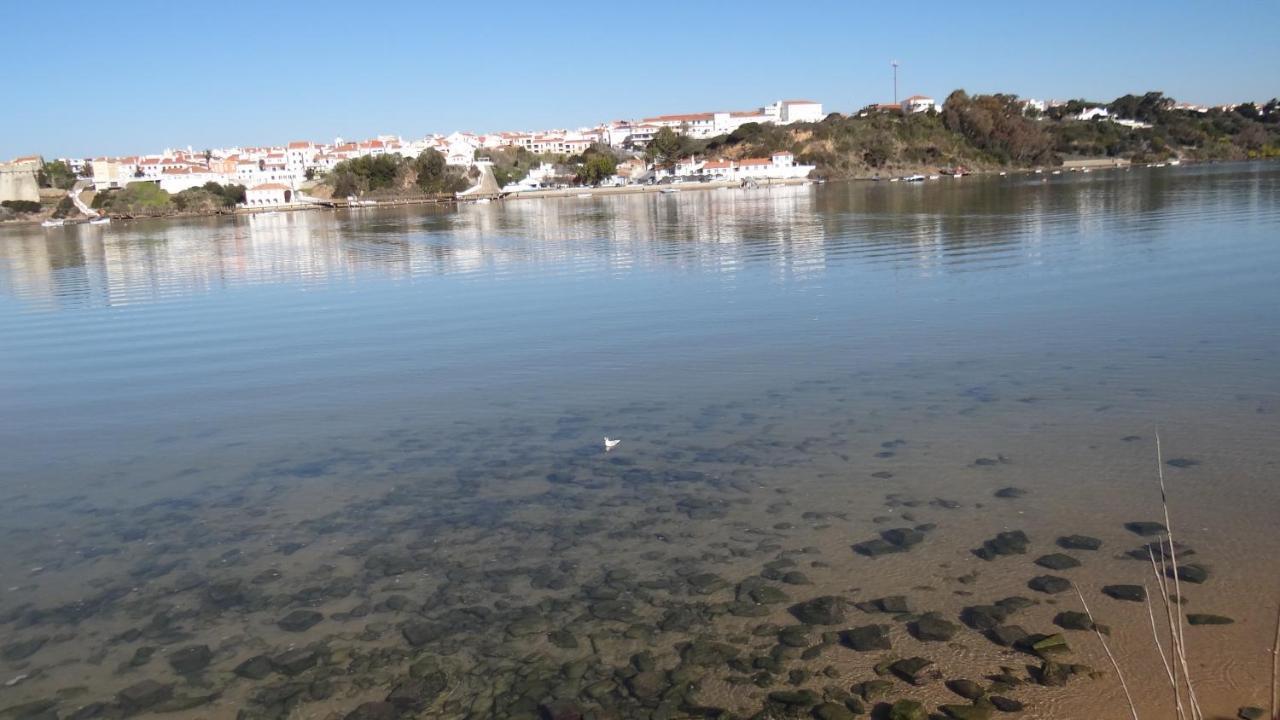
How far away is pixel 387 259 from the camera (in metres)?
32.1

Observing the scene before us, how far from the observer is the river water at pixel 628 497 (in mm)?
5109

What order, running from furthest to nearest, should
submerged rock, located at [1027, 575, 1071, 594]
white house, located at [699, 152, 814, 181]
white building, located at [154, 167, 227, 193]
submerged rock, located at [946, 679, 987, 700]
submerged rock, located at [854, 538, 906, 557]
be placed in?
white building, located at [154, 167, 227, 193] → white house, located at [699, 152, 814, 181] → submerged rock, located at [854, 538, 906, 557] → submerged rock, located at [1027, 575, 1071, 594] → submerged rock, located at [946, 679, 987, 700]

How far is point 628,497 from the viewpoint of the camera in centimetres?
752

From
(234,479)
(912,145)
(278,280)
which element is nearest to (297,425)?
(234,479)

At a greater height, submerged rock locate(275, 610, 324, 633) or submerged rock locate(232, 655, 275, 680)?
submerged rock locate(275, 610, 324, 633)

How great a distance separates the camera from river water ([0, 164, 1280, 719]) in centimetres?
511

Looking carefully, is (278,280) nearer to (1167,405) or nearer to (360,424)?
(360,424)

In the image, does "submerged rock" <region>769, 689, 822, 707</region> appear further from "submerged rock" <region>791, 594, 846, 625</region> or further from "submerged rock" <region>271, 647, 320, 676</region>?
"submerged rock" <region>271, 647, 320, 676</region>

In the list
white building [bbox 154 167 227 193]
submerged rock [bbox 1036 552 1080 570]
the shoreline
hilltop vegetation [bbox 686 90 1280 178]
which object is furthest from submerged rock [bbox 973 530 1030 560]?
white building [bbox 154 167 227 193]

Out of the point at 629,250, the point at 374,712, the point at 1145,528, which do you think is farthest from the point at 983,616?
the point at 629,250

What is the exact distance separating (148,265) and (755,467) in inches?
1263

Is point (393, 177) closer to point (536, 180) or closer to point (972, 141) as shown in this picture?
point (536, 180)

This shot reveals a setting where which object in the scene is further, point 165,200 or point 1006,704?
point 165,200

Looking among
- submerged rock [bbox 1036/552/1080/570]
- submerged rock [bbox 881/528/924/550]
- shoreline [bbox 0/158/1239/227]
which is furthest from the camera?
shoreline [bbox 0/158/1239/227]
